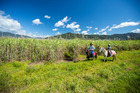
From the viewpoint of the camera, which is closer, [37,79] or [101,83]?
[101,83]

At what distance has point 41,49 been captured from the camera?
24.6 ft

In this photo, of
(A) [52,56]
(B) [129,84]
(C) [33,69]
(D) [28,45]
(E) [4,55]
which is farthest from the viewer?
(D) [28,45]

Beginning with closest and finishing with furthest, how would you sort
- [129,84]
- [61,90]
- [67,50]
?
[61,90] → [129,84] → [67,50]

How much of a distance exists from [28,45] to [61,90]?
24.1ft

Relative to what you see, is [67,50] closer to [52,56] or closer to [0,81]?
[52,56]

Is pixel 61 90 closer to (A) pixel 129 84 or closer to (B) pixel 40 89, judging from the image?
(B) pixel 40 89

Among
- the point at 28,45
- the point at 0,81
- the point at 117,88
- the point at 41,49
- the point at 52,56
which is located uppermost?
the point at 28,45

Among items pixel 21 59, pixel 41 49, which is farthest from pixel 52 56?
pixel 21 59

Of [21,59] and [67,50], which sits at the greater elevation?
[67,50]

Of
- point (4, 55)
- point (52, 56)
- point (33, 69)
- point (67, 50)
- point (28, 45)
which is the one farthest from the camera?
point (67, 50)

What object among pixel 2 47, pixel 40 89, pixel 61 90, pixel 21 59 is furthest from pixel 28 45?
pixel 61 90

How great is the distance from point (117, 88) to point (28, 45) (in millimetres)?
9604

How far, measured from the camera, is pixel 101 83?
11.7ft

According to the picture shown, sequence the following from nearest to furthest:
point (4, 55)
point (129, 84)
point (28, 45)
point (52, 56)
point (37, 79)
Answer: point (129, 84) → point (37, 79) → point (4, 55) → point (52, 56) → point (28, 45)
